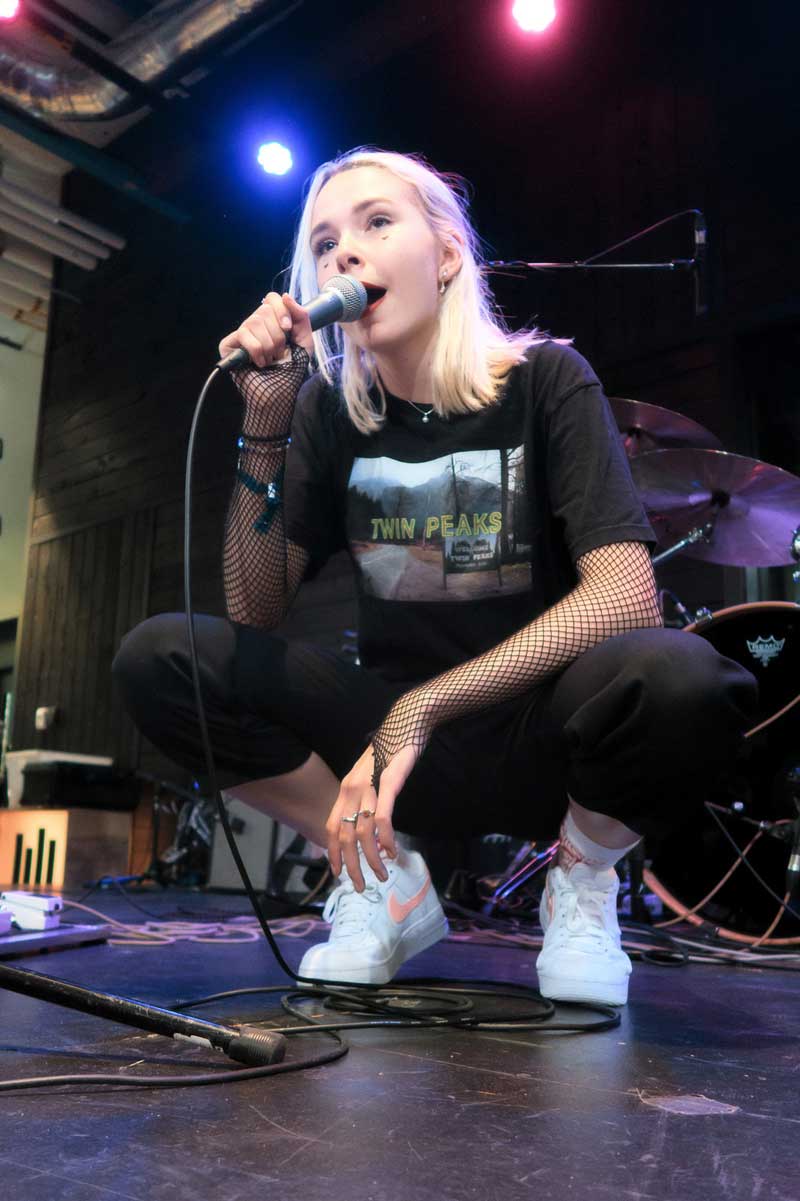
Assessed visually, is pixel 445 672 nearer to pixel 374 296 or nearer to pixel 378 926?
pixel 378 926

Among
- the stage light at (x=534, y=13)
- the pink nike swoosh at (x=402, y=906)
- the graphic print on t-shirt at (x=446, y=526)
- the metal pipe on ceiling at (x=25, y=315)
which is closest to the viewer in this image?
the pink nike swoosh at (x=402, y=906)

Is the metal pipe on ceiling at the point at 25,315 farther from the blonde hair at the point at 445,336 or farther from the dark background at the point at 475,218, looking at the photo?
the blonde hair at the point at 445,336

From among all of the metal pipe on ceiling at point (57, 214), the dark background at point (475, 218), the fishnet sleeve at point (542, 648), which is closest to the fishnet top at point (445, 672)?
the fishnet sleeve at point (542, 648)

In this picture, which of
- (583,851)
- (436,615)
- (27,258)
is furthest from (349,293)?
(27,258)

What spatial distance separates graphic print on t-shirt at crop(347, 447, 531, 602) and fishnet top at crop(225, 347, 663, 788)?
0.45ft

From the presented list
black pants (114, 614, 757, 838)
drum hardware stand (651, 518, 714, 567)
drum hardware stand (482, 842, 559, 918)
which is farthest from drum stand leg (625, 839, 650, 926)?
black pants (114, 614, 757, 838)

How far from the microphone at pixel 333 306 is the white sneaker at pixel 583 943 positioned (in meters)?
0.72

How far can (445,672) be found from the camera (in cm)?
118

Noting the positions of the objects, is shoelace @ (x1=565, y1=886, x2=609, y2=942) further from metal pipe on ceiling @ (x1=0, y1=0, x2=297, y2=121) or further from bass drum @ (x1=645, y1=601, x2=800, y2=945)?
metal pipe on ceiling @ (x1=0, y1=0, x2=297, y2=121)

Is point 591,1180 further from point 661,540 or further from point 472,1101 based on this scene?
point 661,540

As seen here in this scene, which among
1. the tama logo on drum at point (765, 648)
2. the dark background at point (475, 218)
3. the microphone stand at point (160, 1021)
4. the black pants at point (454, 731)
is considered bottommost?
the microphone stand at point (160, 1021)

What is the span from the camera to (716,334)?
3.73 metres

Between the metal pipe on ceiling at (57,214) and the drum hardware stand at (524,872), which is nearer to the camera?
the drum hardware stand at (524,872)

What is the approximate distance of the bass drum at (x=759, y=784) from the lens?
2.22 m
